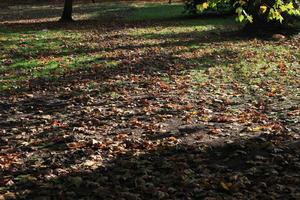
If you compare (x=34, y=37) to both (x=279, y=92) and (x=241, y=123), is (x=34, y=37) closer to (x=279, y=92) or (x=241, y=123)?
(x=279, y=92)

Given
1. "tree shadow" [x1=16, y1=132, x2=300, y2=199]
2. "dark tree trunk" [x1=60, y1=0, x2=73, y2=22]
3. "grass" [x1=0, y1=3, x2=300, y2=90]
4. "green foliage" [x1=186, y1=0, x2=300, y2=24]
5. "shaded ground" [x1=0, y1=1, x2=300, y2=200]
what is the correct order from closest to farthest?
"tree shadow" [x1=16, y1=132, x2=300, y2=199]
"shaded ground" [x1=0, y1=1, x2=300, y2=200]
"green foliage" [x1=186, y1=0, x2=300, y2=24]
"grass" [x1=0, y1=3, x2=300, y2=90]
"dark tree trunk" [x1=60, y1=0, x2=73, y2=22]

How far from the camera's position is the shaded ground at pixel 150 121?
19.9 ft

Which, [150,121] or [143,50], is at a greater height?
[143,50]

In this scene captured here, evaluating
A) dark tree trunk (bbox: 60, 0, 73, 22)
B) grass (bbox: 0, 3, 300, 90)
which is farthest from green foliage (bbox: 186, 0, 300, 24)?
dark tree trunk (bbox: 60, 0, 73, 22)

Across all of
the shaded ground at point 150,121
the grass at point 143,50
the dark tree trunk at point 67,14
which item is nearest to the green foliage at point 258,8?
the grass at point 143,50

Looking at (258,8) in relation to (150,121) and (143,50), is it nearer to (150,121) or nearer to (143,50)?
(143,50)

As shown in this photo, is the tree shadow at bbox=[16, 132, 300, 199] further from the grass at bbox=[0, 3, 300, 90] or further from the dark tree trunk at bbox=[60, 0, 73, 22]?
the dark tree trunk at bbox=[60, 0, 73, 22]

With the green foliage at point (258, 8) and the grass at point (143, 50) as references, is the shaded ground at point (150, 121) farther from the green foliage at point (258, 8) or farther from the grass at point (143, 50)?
the green foliage at point (258, 8)

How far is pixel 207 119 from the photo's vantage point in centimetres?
888

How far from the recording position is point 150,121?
888cm

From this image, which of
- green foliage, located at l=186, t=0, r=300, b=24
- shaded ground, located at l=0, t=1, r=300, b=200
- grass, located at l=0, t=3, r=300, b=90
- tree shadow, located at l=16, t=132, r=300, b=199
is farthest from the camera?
grass, located at l=0, t=3, r=300, b=90

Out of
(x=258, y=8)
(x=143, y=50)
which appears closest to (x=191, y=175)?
(x=143, y=50)

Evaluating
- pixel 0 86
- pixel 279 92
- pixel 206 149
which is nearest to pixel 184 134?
pixel 206 149

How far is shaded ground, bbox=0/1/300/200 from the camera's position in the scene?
607 cm
